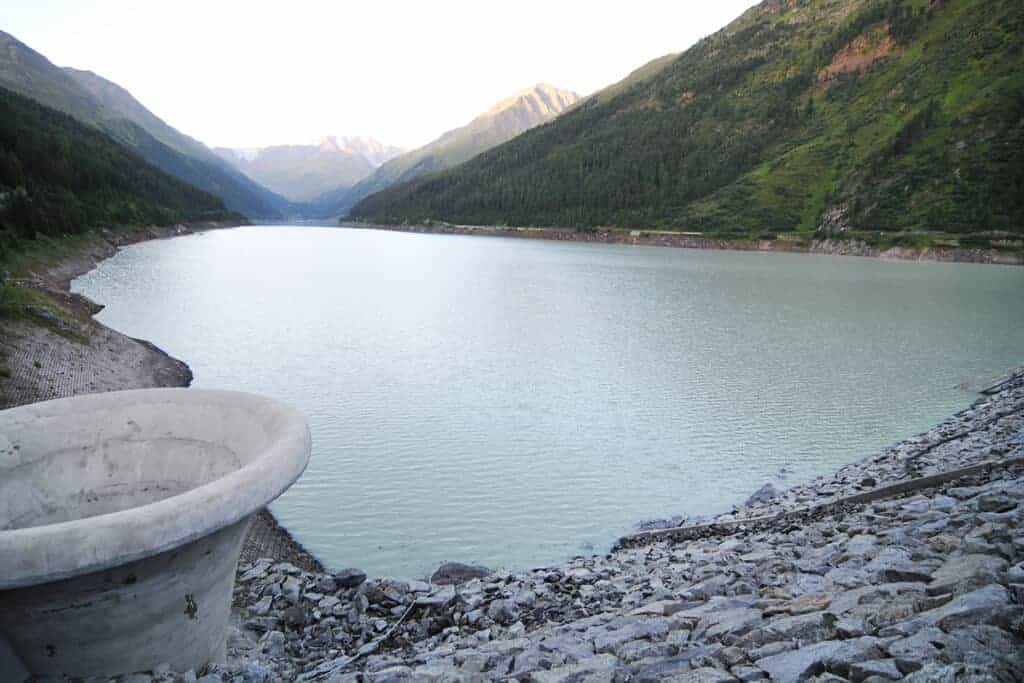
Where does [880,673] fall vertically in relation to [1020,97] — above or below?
below

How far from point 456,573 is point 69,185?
321 feet

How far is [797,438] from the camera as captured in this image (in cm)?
1894

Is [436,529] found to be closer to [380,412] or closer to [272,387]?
[380,412]

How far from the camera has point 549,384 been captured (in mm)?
24484

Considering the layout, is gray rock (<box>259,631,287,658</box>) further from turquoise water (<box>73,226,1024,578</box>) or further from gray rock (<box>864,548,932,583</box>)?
gray rock (<box>864,548,932,583</box>)

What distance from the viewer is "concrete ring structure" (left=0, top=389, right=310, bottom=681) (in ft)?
15.2

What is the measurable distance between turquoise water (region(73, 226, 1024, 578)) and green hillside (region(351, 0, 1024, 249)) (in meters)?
50.9

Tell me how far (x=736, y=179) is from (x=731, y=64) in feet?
210

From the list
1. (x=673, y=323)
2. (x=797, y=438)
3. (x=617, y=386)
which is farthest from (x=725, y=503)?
(x=673, y=323)

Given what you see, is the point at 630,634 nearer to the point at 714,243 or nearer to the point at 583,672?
the point at 583,672

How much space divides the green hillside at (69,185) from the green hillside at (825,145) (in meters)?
68.6

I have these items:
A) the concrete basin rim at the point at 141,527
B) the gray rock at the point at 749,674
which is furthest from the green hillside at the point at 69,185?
the gray rock at the point at 749,674

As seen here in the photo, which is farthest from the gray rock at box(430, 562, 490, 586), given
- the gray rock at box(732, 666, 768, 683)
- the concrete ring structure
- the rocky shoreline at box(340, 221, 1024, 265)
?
the rocky shoreline at box(340, 221, 1024, 265)

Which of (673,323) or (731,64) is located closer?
(673,323)
